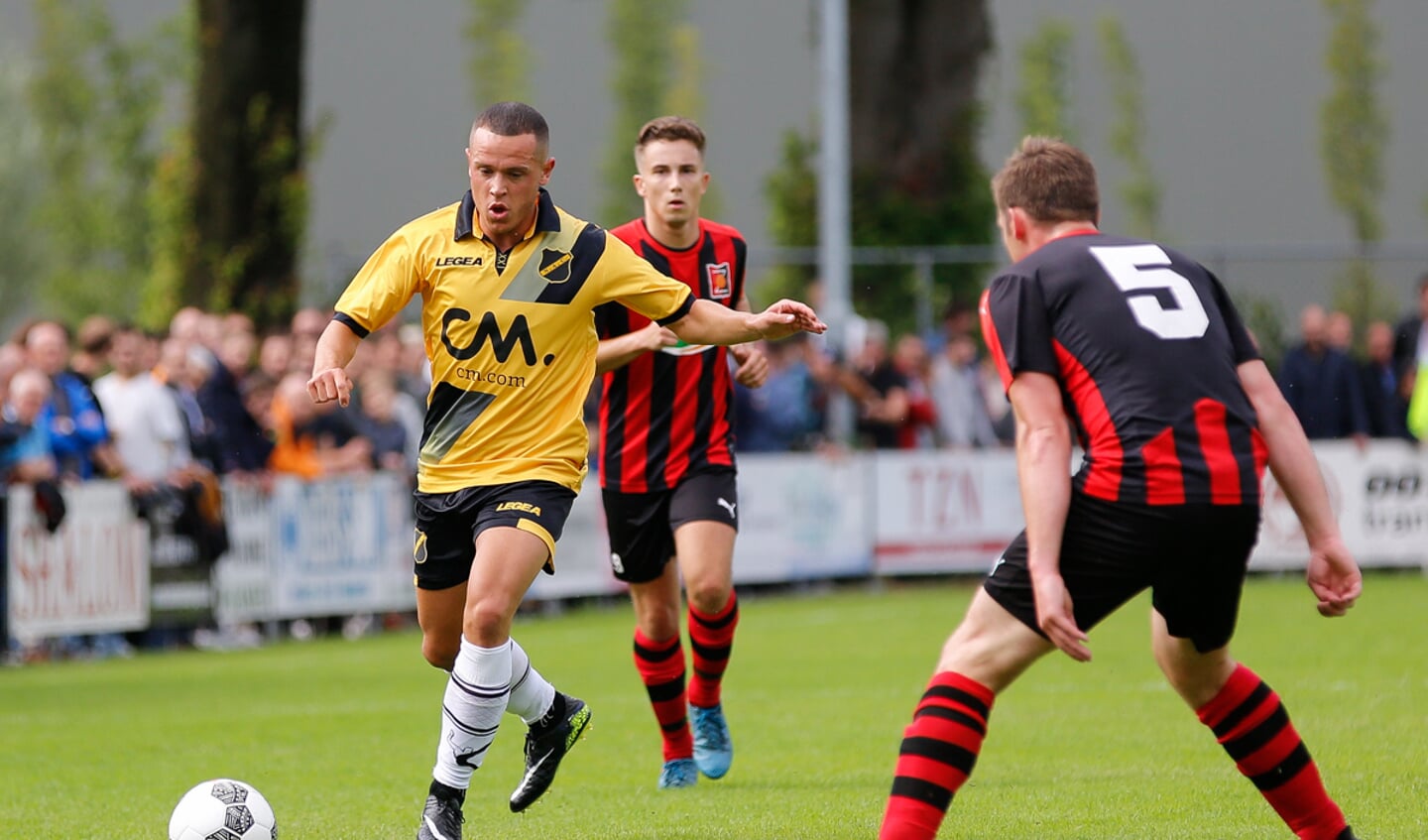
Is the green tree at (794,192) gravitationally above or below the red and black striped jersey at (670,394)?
below

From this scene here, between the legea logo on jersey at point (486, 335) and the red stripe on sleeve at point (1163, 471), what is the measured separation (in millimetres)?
2267

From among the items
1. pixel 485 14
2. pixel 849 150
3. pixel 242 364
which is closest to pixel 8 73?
pixel 485 14

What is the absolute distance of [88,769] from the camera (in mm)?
8656

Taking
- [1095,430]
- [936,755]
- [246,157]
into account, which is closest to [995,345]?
[1095,430]

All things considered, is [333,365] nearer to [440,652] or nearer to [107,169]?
[440,652]

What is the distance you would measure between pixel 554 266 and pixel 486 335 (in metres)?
0.33

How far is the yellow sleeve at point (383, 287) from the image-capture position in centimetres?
629

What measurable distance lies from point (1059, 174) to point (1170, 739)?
13.5 ft

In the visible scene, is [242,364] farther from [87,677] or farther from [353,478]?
[87,677]

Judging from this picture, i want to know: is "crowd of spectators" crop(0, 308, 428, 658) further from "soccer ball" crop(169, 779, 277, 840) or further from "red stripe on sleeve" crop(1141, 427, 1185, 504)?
"red stripe on sleeve" crop(1141, 427, 1185, 504)

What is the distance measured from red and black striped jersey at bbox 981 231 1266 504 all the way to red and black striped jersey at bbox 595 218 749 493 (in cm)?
300

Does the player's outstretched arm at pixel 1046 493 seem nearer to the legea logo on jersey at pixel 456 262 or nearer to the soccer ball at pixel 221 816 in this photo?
the legea logo on jersey at pixel 456 262

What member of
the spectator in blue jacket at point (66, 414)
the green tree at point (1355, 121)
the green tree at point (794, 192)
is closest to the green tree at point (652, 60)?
the green tree at point (1355, 121)

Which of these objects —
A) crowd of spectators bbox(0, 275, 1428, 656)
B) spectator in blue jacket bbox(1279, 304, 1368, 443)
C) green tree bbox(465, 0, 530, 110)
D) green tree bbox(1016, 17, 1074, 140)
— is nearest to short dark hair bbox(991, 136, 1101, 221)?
crowd of spectators bbox(0, 275, 1428, 656)
